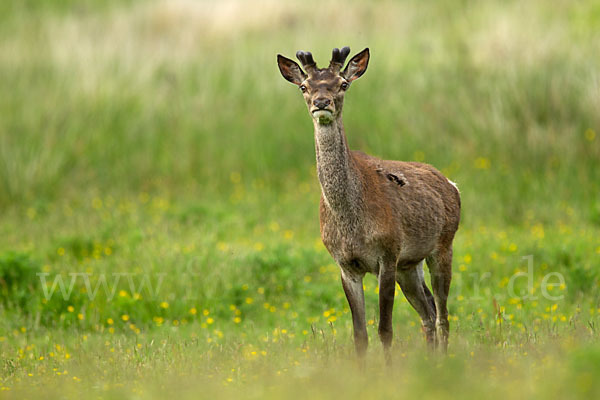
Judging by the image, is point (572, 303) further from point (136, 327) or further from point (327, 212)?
point (136, 327)

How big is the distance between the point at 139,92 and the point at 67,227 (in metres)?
4.97

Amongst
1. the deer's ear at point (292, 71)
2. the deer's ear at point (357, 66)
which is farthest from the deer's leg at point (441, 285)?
the deer's ear at point (292, 71)

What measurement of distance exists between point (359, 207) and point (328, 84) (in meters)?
1.04

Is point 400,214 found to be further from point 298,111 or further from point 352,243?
point 298,111

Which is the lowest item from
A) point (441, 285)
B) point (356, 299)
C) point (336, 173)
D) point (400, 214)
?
point (441, 285)

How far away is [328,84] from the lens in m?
7.20

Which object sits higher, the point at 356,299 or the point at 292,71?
the point at 292,71

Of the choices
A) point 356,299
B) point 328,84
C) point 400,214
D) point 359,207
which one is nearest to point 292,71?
point 328,84

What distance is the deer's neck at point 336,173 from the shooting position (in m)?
7.31

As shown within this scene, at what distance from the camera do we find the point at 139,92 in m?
17.6

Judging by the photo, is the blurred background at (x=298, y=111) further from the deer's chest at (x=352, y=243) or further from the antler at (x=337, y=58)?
the antler at (x=337, y=58)

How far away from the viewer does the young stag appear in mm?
7293

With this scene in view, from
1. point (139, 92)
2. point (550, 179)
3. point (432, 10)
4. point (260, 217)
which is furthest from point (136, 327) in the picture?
point (432, 10)

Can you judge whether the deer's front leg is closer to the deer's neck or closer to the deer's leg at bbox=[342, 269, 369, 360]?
the deer's leg at bbox=[342, 269, 369, 360]
